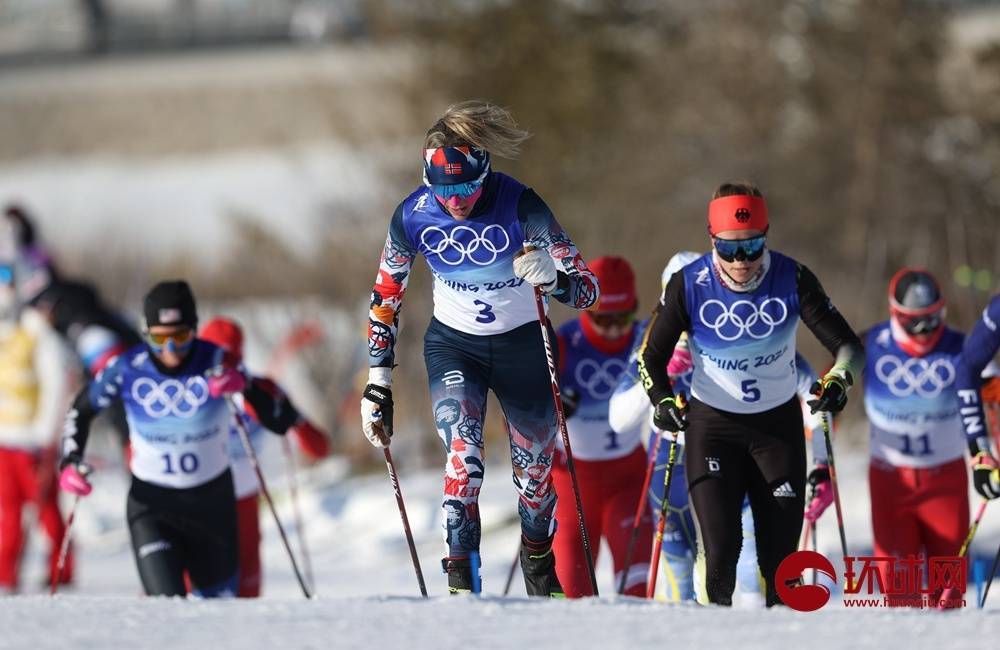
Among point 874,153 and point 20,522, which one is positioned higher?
point 874,153

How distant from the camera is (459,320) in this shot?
6625 mm

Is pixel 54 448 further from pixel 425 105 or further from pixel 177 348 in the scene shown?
pixel 425 105

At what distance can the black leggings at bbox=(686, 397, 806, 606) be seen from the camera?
21.5 feet

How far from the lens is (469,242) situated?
6449mm

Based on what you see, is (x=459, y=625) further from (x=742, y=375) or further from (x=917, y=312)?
(x=917, y=312)

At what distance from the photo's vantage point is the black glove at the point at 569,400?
809cm

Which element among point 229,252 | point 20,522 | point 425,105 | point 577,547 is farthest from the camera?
point 229,252

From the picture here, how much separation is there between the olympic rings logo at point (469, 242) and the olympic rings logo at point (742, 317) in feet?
3.09

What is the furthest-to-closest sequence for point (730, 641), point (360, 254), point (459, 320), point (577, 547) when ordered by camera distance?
point (360, 254), point (577, 547), point (459, 320), point (730, 641)

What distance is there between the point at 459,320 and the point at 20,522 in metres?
5.34

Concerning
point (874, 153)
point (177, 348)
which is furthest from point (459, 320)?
point (874, 153)

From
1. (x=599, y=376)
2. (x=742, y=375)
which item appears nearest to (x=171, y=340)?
(x=599, y=376)

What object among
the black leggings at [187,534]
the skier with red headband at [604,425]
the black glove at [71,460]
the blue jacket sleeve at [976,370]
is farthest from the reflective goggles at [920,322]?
the black glove at [71,460]

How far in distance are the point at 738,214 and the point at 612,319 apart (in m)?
1.96
